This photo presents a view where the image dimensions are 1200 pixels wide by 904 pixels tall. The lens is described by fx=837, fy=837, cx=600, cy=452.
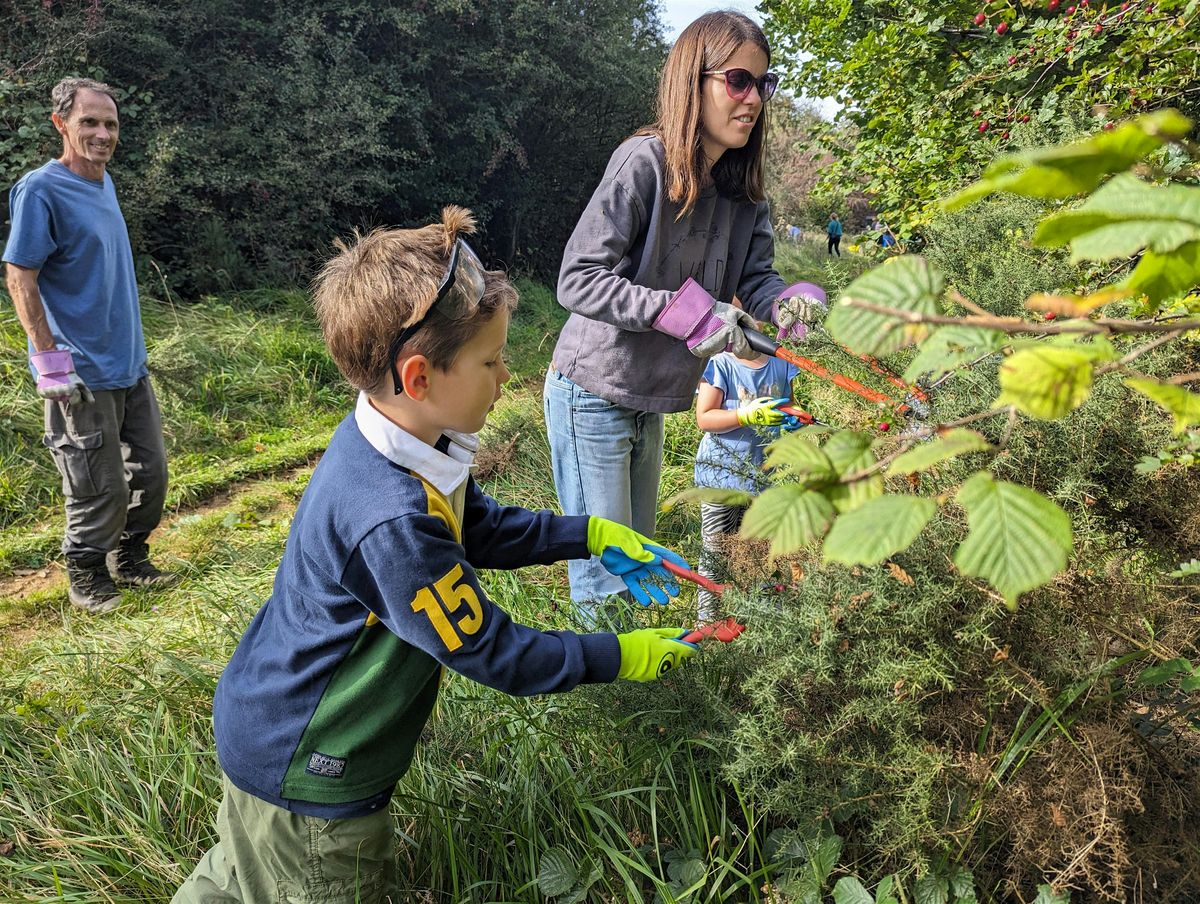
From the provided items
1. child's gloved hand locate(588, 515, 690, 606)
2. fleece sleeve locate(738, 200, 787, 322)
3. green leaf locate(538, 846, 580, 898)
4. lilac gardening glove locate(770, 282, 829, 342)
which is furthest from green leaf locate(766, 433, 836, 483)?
fleece sleeve locate(738, 200, 787, 322)

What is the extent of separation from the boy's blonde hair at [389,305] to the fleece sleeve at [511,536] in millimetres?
443

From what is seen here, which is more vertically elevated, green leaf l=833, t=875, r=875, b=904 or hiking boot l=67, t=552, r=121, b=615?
green leaf l=833, t=875, r=875, b=904

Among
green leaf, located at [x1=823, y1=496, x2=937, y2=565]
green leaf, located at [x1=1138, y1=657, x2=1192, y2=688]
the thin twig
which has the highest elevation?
the thin twig

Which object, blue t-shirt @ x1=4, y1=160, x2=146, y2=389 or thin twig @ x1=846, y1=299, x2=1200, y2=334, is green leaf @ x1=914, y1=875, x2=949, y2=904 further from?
blue t-shirt @ x1=4, y1=160, x2=146, y2=389

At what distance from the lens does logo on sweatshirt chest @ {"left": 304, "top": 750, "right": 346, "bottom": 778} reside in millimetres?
1557

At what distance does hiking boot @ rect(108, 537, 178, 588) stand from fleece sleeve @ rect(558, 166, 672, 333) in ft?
9.30

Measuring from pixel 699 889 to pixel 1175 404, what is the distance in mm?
1458

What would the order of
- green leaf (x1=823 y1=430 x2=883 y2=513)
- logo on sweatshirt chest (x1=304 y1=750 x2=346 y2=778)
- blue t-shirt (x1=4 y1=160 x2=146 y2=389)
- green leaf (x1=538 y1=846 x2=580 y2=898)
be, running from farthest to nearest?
blue t-shirt (x1=4 y1=160 x2=146 y2=389) < green leaf (x1=538 y1=846 x2=580 y2=898) < logo on sweatshirt chest (x1=304 y1=750 x2=346 y2=778) < green leaf (x1=823 y1=430 x2=883 y2=513)

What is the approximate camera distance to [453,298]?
1610 mm

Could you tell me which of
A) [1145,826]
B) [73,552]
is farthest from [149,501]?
[1145,826]

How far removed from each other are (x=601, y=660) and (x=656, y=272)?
1268mm

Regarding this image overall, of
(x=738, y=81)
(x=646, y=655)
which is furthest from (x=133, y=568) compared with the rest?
(x=738, y=81)

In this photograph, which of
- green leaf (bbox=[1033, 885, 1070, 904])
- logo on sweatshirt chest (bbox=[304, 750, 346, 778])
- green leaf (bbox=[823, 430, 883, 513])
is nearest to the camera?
green leaf (bbox=[823, 430, 883, 513])

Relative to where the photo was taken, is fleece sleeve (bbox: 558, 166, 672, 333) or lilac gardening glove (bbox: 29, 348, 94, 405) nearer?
fleece sleeve (bbox: 558, 166, 672, 333)
